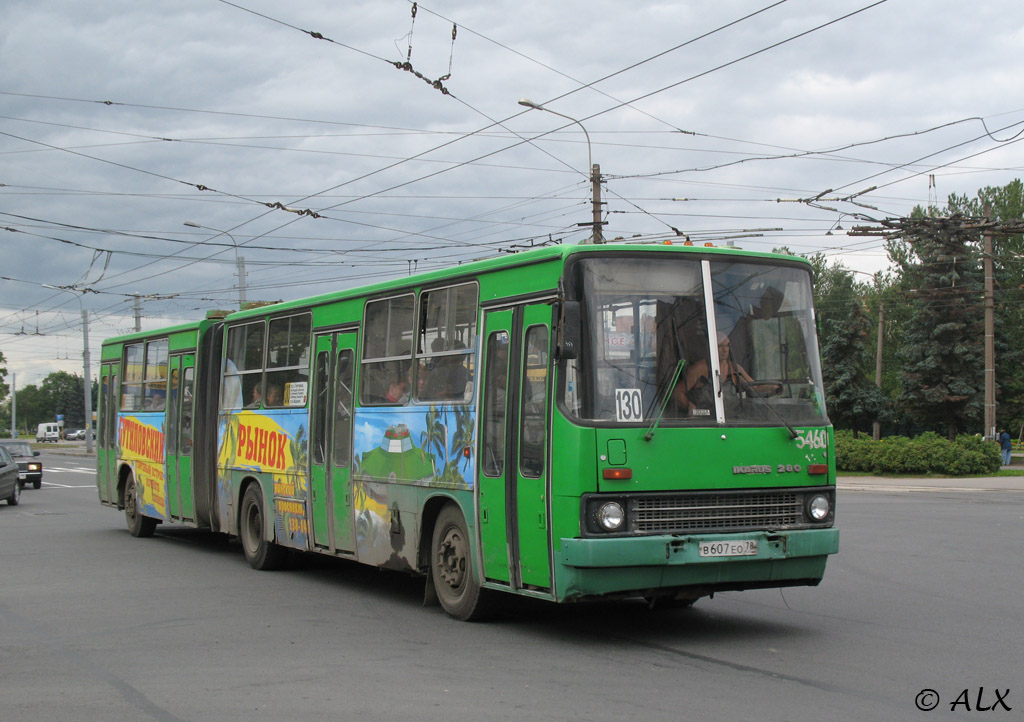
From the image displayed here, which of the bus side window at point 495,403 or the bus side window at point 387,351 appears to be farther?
the bus side window at point 387,351

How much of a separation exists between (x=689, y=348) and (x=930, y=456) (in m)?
31.1

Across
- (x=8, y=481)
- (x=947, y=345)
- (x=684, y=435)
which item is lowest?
(x=8, y=481)

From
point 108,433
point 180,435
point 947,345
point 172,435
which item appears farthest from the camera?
point 947,345

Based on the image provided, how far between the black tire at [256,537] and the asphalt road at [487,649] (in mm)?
238

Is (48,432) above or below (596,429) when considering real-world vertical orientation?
below

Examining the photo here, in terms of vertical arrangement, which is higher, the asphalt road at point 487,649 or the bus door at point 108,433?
the bus door at point 108,433

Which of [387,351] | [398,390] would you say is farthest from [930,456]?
[398,390]

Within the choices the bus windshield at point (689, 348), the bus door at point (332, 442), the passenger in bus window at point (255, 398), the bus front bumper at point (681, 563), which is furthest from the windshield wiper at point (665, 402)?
the passenger in bus window at point (255, 398)

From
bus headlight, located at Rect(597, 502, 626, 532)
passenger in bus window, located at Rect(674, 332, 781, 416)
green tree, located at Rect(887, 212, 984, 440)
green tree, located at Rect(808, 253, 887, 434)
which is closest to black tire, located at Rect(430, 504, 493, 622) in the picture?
bus headlight, located at Rect(597, 502, 626, 532)

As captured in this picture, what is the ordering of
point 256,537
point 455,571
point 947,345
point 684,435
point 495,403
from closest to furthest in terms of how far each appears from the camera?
point 684,435, point 495,403, point 455,571, point 256,537, point 947,345

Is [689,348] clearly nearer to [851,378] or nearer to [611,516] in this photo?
[611,516]

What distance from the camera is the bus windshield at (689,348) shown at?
8.56 m

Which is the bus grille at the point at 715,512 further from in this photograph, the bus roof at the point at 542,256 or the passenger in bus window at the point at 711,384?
the bus roof at the point at 542,256

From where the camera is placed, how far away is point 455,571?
10.0 m
